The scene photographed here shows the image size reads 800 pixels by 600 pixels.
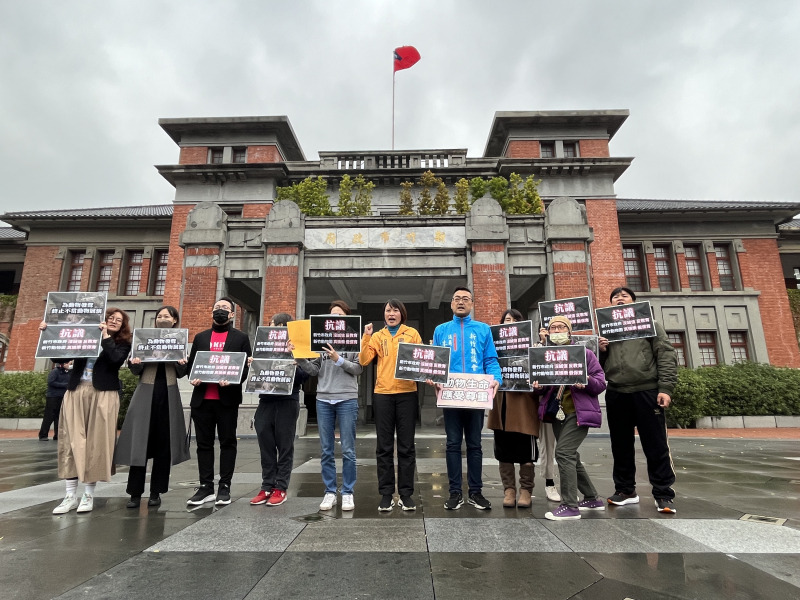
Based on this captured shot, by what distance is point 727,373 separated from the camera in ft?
49.9

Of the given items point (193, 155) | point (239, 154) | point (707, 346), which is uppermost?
point (239, 154)

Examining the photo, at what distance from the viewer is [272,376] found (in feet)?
15.2

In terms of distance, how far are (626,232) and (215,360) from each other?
73.6 feet

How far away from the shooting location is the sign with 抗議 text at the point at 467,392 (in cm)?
412

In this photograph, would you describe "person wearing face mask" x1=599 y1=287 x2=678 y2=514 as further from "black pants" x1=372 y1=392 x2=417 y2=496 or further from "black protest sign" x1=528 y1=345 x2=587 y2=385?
"black pants" x1=372 y1=392 x2=417 y2=496

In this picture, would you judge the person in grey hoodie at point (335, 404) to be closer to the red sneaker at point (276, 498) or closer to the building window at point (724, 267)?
the red sneaker at point (276, 498)

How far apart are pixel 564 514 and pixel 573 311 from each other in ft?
8.47

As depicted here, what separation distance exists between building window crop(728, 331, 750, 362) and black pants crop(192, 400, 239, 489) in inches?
934

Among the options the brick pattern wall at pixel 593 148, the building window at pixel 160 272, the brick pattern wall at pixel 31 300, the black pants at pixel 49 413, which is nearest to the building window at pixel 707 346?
the brick pattern wall at pixel 593 148

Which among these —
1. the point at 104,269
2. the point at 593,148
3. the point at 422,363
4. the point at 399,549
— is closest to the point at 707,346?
the point at 593,148

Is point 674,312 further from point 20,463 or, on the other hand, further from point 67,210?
point 67,210

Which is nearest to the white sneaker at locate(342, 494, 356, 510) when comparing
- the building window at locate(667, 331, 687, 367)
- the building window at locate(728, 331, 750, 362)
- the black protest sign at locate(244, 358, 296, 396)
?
the black protest sign at locate(244, 358, 296, 396)

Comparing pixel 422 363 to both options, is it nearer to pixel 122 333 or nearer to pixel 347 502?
pixel 347 502

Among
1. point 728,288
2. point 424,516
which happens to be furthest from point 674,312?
point 424,516
